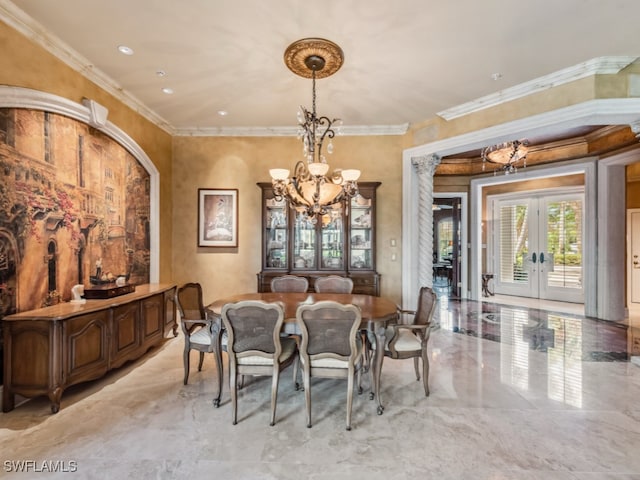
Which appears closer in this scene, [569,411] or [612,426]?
[612,426]

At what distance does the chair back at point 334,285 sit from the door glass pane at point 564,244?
228 inches

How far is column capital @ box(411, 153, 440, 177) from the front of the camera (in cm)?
489

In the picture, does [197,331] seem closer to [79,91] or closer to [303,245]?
[303,245]

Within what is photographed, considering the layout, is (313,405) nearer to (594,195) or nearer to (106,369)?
(106,369)

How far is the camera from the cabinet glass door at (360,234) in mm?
5020

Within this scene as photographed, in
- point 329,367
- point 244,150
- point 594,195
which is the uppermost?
point 244,150

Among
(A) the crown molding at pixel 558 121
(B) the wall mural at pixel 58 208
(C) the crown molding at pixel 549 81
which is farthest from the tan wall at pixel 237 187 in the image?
(C) the crown molding at pixel 549 81

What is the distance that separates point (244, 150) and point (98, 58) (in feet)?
7.53

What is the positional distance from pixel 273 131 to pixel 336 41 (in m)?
2.47

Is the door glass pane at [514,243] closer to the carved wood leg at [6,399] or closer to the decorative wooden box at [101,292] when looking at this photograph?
the decorative wooden box at [101,292]

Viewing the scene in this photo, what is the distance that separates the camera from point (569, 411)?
8.47ft

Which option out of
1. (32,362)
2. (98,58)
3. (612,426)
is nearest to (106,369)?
(32,362)

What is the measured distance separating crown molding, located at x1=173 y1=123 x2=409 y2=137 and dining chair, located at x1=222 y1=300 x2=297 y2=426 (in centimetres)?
357

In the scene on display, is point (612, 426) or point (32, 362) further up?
point (32, 362)
